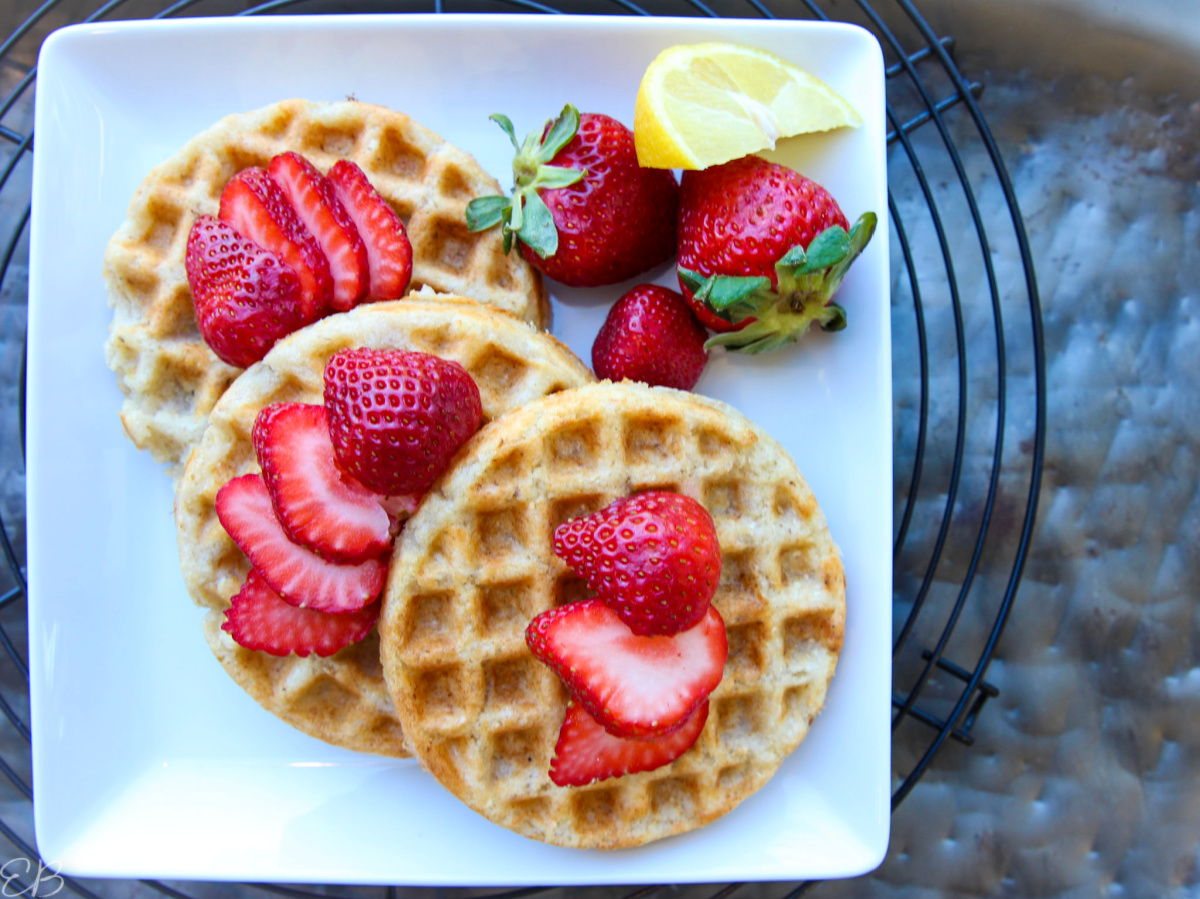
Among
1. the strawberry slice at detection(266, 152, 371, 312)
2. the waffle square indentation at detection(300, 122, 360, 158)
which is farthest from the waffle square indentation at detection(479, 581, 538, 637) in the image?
the waffle square indentation at detection(300, 122, 360, 158)

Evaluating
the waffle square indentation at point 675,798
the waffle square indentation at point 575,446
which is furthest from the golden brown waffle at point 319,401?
the waffle square indentation at point 675,798

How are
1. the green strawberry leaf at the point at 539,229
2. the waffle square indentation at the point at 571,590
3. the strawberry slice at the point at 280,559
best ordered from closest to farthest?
the strawberry slice at the point at 280,559
the waffle square indentation at the point at 571,590
the green strawberry leaf at the point at 539,229

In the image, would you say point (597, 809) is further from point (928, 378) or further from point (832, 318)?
point (928, 378)

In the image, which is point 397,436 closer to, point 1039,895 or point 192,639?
point 192,639

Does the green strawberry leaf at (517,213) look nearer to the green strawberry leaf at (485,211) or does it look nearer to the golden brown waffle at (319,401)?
the green strawberry leaf at (485,211)

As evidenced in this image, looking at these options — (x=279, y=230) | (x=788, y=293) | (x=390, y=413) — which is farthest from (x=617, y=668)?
(x=279, y=230)

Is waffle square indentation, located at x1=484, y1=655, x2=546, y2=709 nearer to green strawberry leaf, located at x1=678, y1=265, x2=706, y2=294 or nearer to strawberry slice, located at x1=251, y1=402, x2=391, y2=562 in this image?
strawberry slice, located at x1=251, y1=402, x2=391, y2=562
